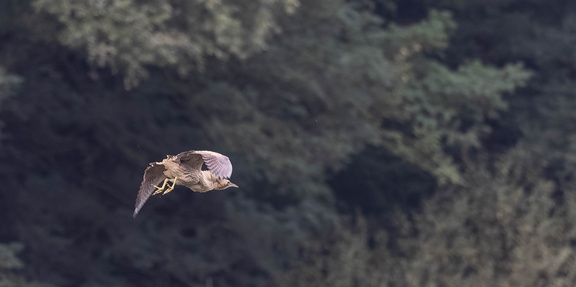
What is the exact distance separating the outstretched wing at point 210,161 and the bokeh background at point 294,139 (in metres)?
4.38

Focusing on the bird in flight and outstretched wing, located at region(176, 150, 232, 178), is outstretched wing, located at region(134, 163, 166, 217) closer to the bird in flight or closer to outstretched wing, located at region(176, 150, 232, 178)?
the bird in flight

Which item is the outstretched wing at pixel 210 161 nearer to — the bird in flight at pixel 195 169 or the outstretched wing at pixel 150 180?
the bird in flight at pixel 195 169

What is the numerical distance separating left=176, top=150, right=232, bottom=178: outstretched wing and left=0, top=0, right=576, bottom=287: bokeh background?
4380 millimetres

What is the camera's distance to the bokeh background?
32.4 ft

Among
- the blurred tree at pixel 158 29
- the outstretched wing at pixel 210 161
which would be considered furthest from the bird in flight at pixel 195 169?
the blurred tree at pixel 158 29

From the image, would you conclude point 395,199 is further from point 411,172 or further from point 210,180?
point 210,180

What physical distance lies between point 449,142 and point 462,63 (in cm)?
136

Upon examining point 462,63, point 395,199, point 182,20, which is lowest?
point 182,20

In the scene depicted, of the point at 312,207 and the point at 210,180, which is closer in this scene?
the point at 210,180

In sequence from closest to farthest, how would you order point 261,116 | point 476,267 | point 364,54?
point 261,116
point 364,54
point 476,267

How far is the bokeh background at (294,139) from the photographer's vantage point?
989 centimetres

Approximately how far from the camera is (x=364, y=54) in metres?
11.3

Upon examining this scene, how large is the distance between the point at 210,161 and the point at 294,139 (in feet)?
22.1

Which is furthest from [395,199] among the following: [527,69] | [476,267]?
[527,69]
